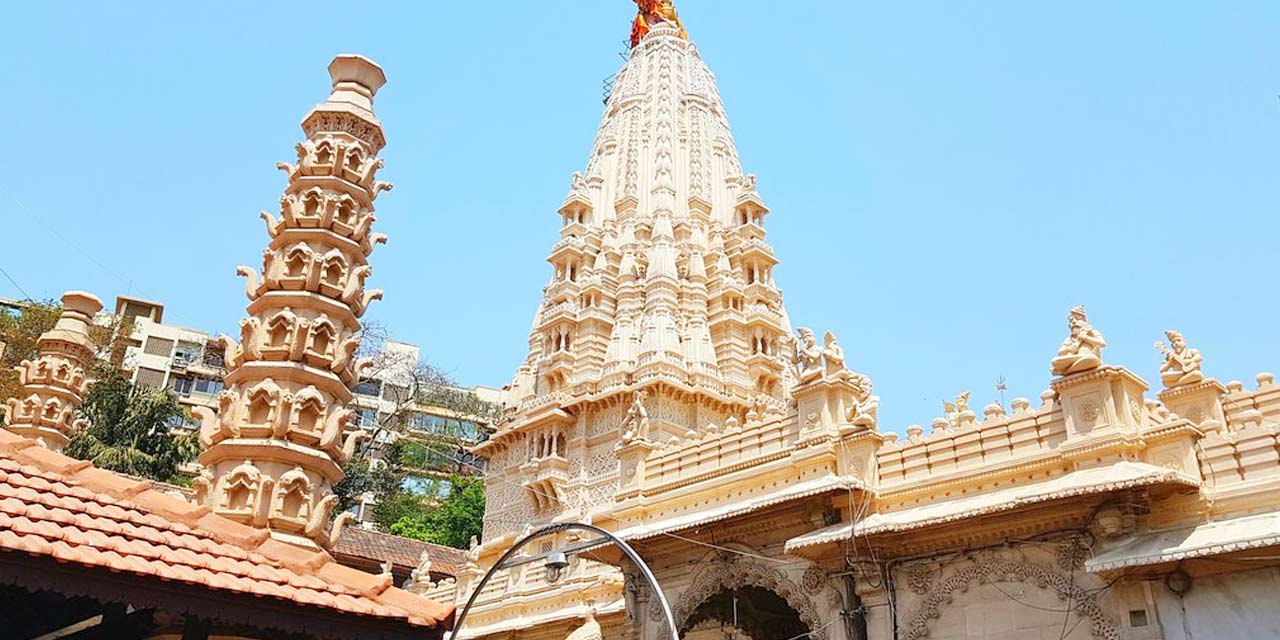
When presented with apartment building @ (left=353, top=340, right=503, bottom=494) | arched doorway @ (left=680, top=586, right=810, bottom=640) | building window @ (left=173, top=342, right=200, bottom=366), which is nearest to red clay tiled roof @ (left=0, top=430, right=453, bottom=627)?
arched doorway @ (left=680, top=586, right=810, bottom=640)

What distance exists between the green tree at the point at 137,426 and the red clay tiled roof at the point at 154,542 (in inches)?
1623

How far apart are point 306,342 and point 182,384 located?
64.9 metres

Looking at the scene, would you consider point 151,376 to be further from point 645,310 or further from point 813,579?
point 813,579

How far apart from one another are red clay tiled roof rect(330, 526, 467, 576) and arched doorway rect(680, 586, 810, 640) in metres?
22.1

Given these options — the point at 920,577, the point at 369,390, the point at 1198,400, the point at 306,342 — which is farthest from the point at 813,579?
the point at 369,390

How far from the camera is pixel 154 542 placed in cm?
707

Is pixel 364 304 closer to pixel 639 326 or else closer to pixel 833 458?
pixel 833 458

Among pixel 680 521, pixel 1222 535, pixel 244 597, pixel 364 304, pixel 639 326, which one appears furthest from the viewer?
pixel 639 326

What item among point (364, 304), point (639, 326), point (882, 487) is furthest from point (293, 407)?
point (639, 326)

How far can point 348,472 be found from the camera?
55.2m

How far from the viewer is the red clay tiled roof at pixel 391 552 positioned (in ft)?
129

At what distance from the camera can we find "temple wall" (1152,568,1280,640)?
1123 centimetres

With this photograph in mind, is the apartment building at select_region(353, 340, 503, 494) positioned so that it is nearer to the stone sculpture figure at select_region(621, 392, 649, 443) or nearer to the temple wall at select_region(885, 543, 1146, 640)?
the stone sculpture figure at select_region(621, 392, 649, 443)

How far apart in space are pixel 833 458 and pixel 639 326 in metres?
25.8
